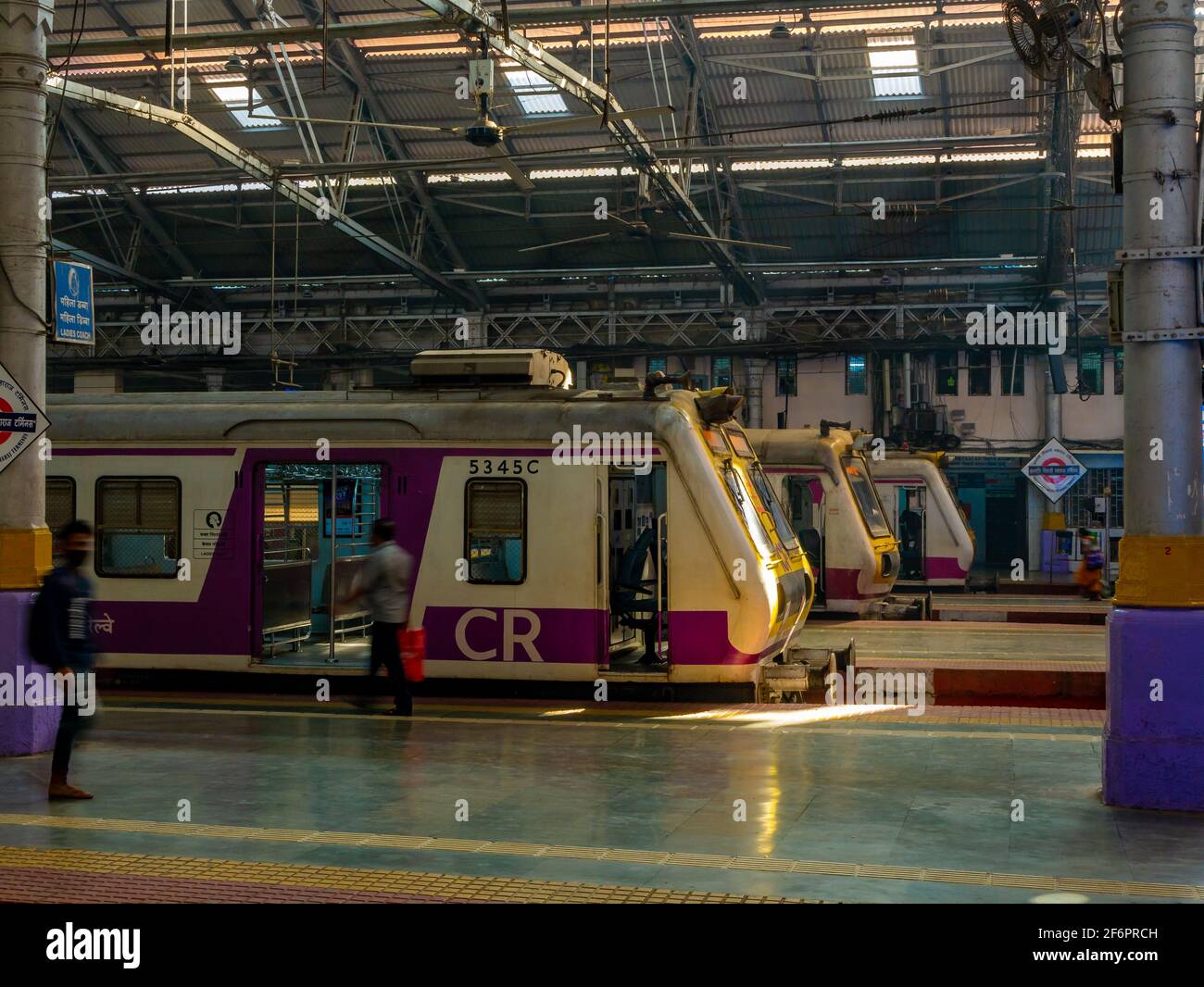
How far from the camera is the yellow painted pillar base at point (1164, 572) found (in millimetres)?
8625

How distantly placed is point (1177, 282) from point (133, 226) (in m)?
31.4

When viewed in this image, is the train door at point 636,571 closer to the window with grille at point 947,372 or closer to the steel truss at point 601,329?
the steel truss at point 601,329

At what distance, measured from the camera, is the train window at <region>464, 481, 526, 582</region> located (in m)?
13.4

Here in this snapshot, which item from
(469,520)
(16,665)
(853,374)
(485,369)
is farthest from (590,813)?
(853,374)

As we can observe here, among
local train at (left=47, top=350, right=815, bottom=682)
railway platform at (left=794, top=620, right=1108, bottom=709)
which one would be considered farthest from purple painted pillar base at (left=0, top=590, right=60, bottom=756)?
railway platform at (left=794, top=620, right=1108, bottom=709)

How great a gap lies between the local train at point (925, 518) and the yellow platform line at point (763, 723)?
16.8 m

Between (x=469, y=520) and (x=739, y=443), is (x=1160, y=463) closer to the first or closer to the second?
(x=739, y=443)

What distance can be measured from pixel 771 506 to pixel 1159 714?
6430mm

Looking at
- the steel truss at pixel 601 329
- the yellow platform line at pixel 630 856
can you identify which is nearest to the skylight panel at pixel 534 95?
the steel truss at pixel 601 329

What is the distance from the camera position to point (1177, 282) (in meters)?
8.87

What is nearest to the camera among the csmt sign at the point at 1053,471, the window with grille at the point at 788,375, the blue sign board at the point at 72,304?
the blue sign board at the point at 72,304

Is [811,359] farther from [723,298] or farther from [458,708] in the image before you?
[458,708]

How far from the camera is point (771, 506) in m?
14.6
